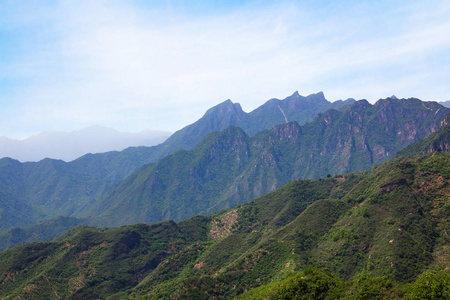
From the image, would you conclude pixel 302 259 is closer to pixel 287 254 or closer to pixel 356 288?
pixel 287 254

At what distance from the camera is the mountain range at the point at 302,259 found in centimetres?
11119

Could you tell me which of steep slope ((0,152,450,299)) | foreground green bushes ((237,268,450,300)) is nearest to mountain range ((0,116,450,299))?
foreground green bushes ((237,268,450,300))

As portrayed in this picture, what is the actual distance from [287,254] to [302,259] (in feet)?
28.7

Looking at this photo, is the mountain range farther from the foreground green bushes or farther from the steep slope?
the steep slope

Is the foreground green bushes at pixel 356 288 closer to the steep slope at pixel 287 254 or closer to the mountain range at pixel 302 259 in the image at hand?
the mountain range at pixel 302 259

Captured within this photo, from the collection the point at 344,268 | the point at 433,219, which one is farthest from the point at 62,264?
the point at 433,219

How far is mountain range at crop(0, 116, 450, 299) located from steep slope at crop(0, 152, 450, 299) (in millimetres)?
442

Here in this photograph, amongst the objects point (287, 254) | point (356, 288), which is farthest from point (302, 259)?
point (356, 288)

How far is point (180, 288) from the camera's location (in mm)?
128875

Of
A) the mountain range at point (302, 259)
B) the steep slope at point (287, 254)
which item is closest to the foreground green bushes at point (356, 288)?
the mountain range at point (302, 259)

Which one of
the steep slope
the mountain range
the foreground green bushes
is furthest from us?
the steep slope

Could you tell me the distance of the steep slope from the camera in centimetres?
12656

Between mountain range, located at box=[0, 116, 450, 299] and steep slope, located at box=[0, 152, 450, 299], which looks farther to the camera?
steep slope, located at box=[0, 152, 450, 299]

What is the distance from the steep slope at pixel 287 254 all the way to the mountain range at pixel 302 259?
17.4 inches
